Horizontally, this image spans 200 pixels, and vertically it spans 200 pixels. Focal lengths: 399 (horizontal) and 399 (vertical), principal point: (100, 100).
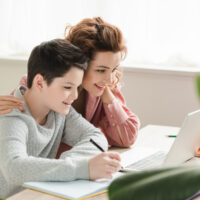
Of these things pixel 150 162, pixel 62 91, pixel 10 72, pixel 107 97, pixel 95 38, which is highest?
pixel 95 38

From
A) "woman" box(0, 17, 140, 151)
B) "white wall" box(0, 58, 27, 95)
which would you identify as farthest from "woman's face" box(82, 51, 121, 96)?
"white wall" box(0, 58, 27, 95)

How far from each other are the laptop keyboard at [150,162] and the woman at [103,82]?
188 millimetres

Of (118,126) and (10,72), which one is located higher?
(118,126)

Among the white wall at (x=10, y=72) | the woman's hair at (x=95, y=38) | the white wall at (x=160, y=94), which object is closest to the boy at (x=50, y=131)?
the woman's hair at (x=95, y=38)

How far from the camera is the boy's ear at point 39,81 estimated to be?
51.1 inches

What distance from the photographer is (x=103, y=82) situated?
5.06ft

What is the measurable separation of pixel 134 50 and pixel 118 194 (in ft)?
8.61

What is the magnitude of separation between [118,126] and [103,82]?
218 millimetres

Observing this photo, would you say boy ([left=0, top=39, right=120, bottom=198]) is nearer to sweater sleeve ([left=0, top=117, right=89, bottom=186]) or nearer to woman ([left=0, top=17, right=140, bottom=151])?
sweater sleeve ([left=0, top=117, right=89, bottom=186])

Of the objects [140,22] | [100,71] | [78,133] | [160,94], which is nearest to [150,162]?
[78,133]

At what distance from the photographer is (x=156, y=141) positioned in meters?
1.70

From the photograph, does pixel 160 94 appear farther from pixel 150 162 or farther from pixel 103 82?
pixel 150 162

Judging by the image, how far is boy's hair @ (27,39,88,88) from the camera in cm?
129

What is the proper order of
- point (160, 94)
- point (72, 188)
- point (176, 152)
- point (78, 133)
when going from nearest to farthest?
point (72, 188)
point (176, 152)
point (78, 133)
point (160, 94)
